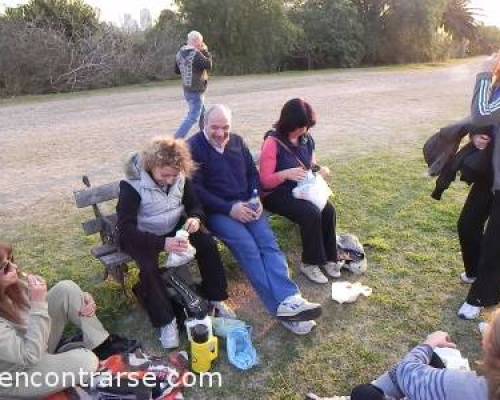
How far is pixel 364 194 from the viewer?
19.5ft

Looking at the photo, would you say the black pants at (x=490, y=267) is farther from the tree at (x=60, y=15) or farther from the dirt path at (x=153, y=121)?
the tree at (x=60, y=15)

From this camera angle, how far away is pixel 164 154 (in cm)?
347

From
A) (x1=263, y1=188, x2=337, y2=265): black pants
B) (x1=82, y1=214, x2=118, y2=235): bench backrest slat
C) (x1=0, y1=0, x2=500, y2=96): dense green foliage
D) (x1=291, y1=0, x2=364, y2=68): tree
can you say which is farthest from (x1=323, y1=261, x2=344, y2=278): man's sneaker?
(x1=291, y1=0, x2=364, y2=68): tree

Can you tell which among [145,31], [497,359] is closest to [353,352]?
[497,359]

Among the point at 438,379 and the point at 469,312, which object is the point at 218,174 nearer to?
the point at 469,312

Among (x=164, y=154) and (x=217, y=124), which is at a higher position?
(x=217, y=124)

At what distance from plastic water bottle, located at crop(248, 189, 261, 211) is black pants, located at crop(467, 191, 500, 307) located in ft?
5.43

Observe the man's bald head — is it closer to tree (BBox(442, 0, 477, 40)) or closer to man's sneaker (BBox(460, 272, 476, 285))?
man's sneaker (BBox(460, 272, 476, 285))

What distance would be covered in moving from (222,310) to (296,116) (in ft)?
5.43

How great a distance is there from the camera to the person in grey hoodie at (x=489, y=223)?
127 inches

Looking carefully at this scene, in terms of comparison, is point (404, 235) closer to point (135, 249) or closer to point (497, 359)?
point (135, 249)

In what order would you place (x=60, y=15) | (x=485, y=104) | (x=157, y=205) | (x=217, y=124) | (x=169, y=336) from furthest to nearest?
(x=60, y=15), (x=217, y=124), (x=157, y=205), (x=169, y=336), (x=485, y=104)

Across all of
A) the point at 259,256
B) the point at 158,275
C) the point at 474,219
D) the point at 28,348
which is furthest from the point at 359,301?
the point at 28,348

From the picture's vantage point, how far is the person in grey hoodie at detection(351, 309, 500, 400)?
173cm
